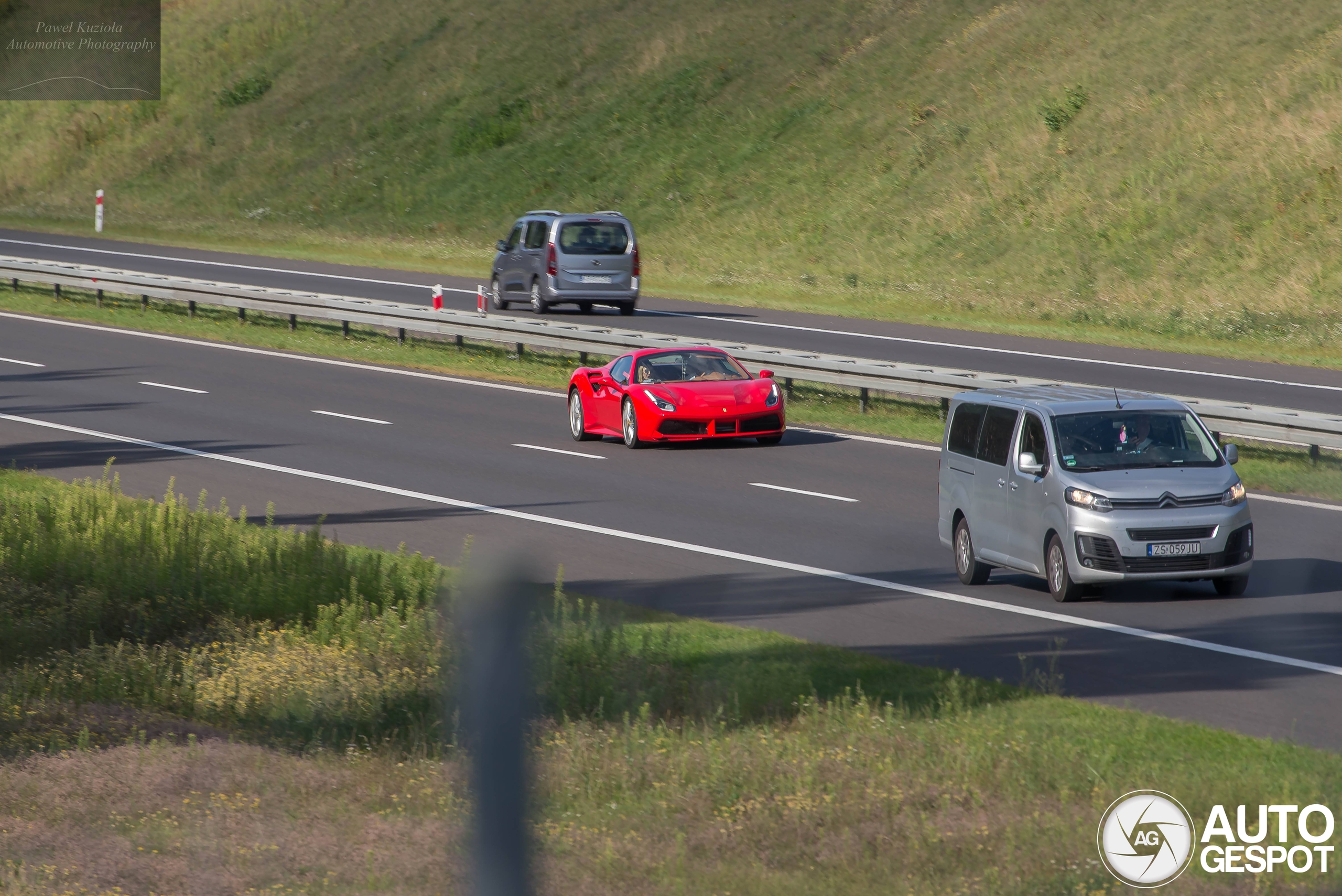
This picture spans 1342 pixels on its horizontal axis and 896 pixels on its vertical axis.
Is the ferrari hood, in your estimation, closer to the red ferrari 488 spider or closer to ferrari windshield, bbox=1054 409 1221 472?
the red ferrari 488 spider

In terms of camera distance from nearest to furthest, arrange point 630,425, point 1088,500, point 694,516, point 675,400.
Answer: point 1088,500 → point 694,516 → point 675,400 → point 630,425

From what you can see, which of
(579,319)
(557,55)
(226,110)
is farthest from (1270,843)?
(226,110)

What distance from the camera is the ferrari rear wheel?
22.8 metres

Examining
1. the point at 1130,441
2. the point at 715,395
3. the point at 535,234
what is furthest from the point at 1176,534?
the point at 535,234

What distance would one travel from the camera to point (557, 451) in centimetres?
2178

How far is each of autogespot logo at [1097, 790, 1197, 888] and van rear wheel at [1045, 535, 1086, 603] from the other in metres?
5.44

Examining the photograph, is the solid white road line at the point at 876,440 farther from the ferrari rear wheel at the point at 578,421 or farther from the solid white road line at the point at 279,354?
the solid white road line at the point at 279,354

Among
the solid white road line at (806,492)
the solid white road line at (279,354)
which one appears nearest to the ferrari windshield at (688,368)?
the solid white road line at (806,492)

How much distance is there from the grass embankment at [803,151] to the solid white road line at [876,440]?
12408 millimetres

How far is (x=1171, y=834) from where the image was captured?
741cm

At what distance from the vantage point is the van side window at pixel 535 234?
37.2 meters

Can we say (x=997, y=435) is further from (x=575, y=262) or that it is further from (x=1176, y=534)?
(x=575, y=262)

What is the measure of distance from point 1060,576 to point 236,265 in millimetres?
38989

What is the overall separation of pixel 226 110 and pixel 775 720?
70751 millimetres
